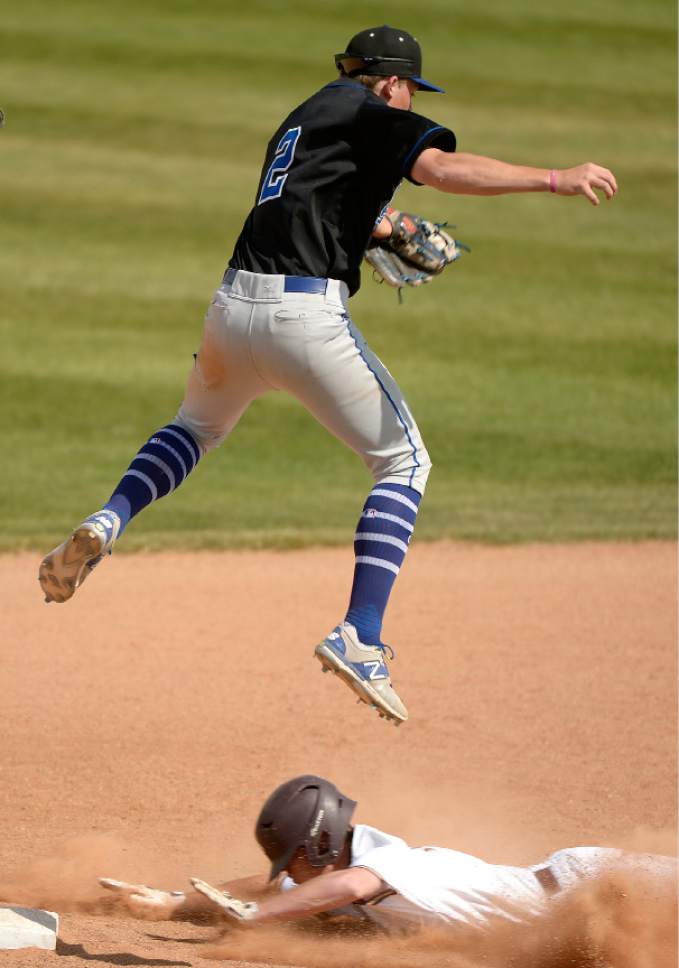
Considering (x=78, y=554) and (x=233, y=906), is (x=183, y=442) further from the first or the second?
(x=233, y=906)

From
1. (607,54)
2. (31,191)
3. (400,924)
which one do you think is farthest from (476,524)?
(607,54)

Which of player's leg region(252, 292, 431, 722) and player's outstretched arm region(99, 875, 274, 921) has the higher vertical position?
player's leg region(252, 292, 431, 722)

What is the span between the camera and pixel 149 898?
467 centimetres

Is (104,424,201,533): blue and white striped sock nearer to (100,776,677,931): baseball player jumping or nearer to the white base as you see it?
(100,776,677,931): baseball player jumping

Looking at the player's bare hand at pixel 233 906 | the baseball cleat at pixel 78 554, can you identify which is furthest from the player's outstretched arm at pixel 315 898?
the baseball cleat at pixel 78 554

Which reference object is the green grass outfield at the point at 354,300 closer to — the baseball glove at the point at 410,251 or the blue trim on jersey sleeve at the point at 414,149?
the baseball glove at the point at 410,251

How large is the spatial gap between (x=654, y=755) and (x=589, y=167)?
322 cm

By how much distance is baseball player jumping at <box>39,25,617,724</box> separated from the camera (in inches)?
179

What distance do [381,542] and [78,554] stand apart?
1.01 metres

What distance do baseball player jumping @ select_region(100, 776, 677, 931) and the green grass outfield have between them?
199 inches

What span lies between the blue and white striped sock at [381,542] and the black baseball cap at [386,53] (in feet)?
4.44

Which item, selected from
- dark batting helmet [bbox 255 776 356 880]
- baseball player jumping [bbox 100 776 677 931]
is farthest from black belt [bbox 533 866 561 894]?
dark batting helmet [bbox 255 776 356 880]

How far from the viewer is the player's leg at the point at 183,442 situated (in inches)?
185

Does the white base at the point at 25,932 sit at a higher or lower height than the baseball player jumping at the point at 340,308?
lower
